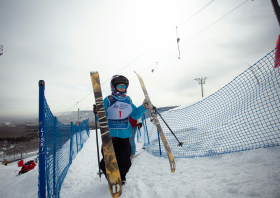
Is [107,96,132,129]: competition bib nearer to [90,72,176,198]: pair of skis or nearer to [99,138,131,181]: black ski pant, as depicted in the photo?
[90,72,176,198]: pair of skis

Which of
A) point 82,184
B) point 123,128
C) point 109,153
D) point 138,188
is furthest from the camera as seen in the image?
point 82,184

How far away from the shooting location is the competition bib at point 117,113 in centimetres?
232

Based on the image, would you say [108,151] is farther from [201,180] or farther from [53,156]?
[201,180]

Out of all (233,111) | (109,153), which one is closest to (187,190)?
(109,153)

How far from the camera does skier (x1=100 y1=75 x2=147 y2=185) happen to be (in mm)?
2259

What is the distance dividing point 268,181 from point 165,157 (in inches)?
88.8

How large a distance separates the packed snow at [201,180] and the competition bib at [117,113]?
117 centimetres

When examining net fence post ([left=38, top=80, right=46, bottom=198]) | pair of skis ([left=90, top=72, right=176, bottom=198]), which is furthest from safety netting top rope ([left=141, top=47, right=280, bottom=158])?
net fence post ([left=38, top=80, right=46, bottom=198])

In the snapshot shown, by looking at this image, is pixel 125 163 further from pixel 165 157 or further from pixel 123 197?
pixel 165 157

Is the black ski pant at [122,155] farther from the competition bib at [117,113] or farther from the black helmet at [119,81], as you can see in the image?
the black helmet at [119,81]

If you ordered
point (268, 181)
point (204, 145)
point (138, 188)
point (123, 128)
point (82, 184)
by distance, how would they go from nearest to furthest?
point (268, 181) < point (138, 188) < point (123, 128) < point (82, 184) < point (204, 145)

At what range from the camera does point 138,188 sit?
216 cm

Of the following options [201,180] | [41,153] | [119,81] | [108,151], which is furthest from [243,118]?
[41,153]

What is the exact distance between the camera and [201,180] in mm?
2137
